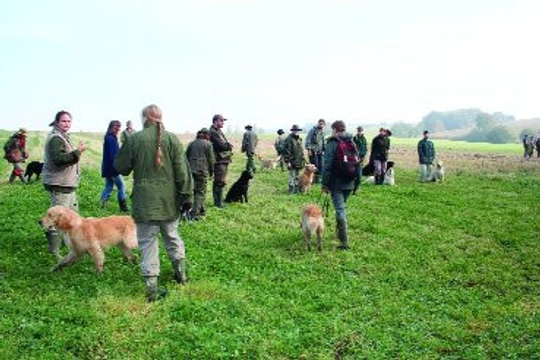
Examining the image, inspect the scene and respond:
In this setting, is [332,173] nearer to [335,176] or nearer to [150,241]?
[335,176]

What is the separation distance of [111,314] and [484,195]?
15.5 meters

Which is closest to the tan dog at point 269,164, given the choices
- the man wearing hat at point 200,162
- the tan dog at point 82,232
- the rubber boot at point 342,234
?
the man wearing hat at point 200,162

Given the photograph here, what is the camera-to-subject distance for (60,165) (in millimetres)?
8531

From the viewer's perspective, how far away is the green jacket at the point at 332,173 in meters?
10.3

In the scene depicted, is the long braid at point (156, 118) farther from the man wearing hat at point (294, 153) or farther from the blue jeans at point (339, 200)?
the man wearing hat at point (294, 153)

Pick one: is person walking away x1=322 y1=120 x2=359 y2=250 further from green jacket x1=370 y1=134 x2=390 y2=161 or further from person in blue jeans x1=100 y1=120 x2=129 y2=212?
green jacket x1=370 y1=134 x2=390 y2=161

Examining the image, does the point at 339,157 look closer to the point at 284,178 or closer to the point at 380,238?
the point at 380,238

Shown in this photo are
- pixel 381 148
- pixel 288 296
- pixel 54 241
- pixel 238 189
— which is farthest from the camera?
pixel 381 148

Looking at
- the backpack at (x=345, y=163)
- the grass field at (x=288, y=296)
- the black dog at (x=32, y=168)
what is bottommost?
the grass field at (x=288, y=296)

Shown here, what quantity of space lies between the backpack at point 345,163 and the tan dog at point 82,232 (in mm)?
4460

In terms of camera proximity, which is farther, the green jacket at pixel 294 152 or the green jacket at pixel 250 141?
the green jacket at pixel 250 141

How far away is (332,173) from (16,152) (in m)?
14.4

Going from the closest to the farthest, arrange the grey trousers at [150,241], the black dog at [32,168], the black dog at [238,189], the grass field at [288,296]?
1. the grass field at [288,296]
2. the grey trousers at [150,241]
3. the black dog at [238,189]
4. the black dog at [32,168]

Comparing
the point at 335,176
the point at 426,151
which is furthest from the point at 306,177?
the point at 335,176
